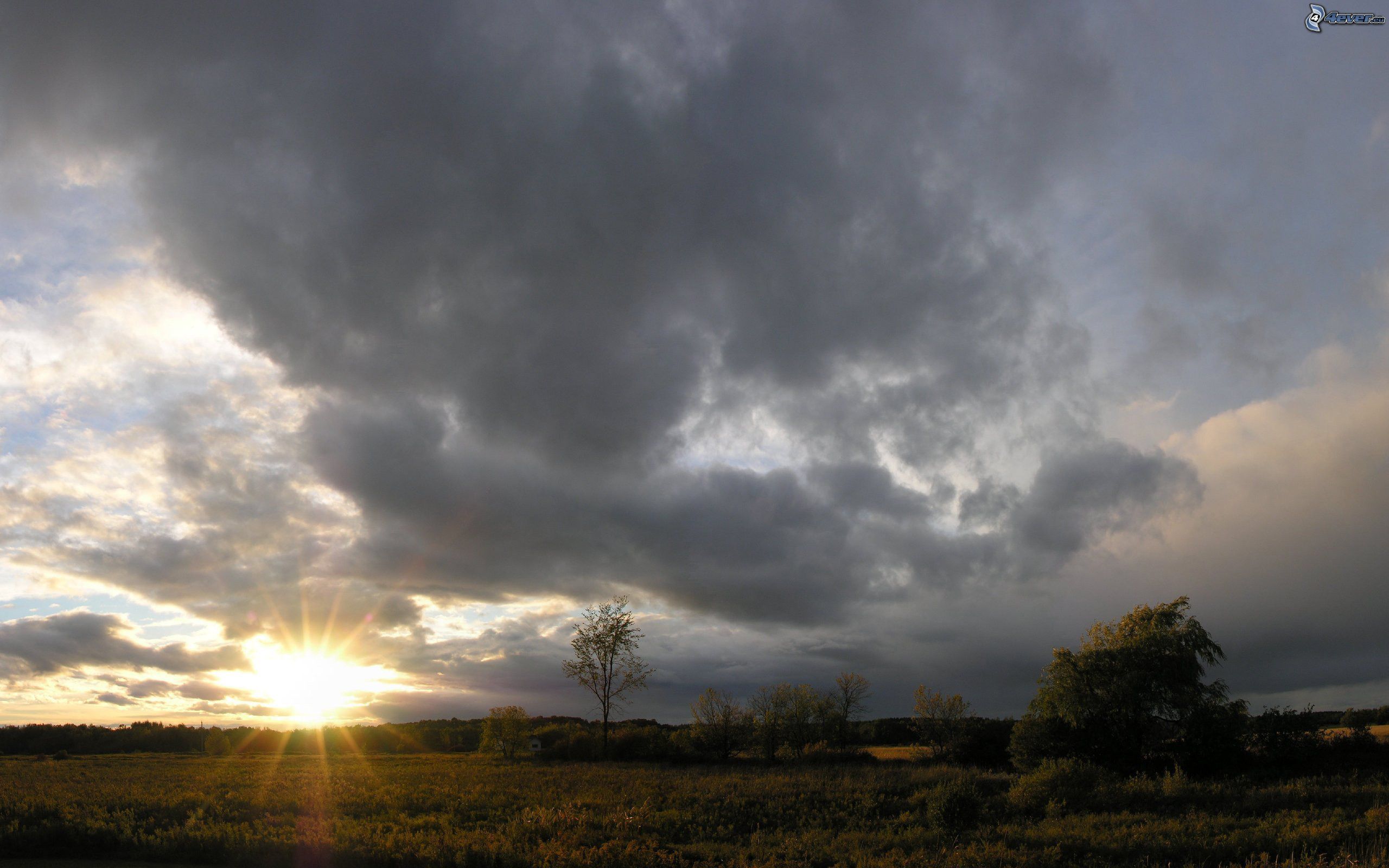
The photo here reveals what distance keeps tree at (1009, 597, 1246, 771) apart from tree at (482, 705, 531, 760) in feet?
150

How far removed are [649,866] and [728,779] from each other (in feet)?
70.0

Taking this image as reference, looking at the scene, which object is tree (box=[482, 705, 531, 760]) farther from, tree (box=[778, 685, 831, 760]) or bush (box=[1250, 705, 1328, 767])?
bush (box=[1250, 705, 1328, 767])

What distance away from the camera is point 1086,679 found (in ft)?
149

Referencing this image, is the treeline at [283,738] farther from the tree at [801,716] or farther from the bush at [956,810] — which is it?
the bush at [956,810]

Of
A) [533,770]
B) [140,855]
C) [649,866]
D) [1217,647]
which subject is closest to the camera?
[649,866]

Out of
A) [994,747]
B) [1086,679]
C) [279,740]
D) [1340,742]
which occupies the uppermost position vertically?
[1086,679]

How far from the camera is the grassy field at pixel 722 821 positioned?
21516mm

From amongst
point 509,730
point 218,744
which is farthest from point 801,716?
point 218,744

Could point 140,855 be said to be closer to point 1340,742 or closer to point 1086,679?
point 1086,679

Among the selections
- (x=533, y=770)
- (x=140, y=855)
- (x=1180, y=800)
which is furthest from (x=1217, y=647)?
(x=140, y=855)

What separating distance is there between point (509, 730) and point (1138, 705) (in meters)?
54.6

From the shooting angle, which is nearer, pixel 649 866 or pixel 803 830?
pixel 649 866

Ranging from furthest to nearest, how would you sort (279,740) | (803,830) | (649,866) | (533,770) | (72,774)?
(279,740) < (72,774) < (533,770) < (803,830) < (649,866)

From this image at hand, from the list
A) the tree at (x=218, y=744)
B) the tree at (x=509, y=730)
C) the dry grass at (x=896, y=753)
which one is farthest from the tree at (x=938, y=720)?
the tree at (x=218, y=744)
